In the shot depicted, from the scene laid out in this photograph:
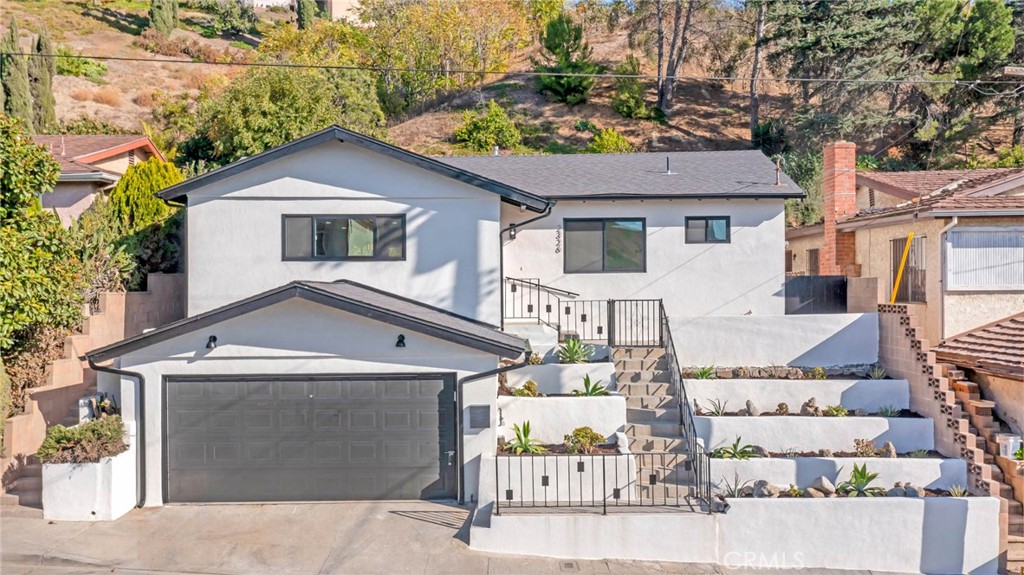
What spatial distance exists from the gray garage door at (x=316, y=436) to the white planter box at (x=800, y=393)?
5159 millimetres

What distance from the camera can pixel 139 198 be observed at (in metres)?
16.3

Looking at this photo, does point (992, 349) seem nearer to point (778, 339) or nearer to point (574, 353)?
point (778, 339)

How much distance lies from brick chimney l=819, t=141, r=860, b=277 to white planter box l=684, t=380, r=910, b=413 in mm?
5694

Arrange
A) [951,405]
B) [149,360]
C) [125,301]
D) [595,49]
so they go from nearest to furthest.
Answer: [149,360] → [951,405] → [125,301] → [595,49]

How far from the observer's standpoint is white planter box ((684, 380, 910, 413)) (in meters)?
12.9

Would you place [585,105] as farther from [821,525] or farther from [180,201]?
[821,525]

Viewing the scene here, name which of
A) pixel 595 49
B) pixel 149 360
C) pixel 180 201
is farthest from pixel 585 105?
pixel 149 360

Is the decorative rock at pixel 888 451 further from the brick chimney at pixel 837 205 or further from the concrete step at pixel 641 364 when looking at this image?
the brick chimney at pixel 837 205

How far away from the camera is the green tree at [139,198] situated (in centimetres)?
1616

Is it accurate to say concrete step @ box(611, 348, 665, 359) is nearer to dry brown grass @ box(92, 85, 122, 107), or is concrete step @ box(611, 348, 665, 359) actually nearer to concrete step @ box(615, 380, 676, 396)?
concrete step @ box(615, 380, 676, 396)

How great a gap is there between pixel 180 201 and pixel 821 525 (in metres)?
12.6

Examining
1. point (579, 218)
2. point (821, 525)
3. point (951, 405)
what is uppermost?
point (579, 218)

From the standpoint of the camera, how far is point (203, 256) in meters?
13.0

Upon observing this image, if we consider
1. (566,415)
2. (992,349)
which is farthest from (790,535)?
(992,349)
